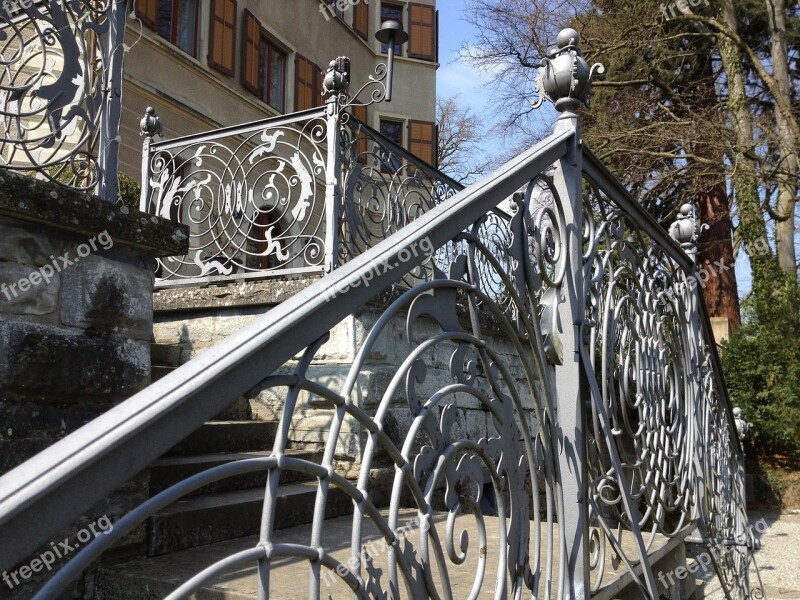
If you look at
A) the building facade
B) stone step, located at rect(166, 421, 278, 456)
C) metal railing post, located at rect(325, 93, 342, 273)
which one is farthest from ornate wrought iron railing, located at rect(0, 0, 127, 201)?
the building facade

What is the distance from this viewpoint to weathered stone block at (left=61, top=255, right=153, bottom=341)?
2.25 meters

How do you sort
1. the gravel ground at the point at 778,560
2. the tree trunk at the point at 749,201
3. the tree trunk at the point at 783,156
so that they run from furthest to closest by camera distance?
the tree trunk at the point at 783,156 < the tree trunk at the point at 749,201 < the gravel ground at the point at 778,560

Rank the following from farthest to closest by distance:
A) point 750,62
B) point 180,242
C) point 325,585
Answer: point 750,62 → point 180,242 → point 325,585

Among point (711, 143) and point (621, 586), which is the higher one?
point (711, 143)

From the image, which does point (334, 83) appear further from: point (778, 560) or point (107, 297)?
point (778, 560)

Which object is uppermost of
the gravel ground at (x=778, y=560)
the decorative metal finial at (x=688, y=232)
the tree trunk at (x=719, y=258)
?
the tree trunk at (x=719, y=258)

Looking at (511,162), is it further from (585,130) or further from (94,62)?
(585,130)

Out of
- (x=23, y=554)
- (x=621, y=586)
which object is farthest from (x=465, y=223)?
(x=621, y=586)

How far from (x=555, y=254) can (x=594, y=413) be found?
452mm

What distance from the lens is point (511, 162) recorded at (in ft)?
6.07
